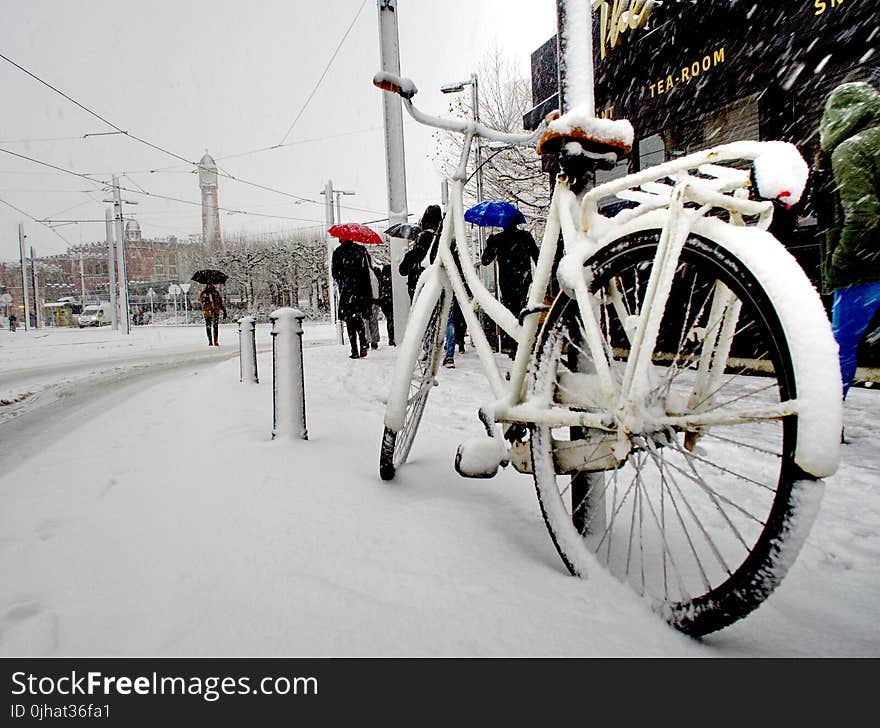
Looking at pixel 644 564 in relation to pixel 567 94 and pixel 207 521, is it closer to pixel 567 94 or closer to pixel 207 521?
pixel 207 521

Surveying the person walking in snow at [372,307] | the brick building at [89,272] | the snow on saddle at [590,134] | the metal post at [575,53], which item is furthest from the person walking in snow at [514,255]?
the brick building at [89,272]

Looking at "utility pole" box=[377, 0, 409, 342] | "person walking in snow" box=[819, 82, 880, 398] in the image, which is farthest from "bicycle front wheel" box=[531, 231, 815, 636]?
"utility pole" box=[377, 0, 409, 342]

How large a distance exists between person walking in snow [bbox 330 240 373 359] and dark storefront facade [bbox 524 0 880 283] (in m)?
4.30

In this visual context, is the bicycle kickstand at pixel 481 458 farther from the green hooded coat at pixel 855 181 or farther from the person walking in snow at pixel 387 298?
the person walking in snow at pixel 387 298

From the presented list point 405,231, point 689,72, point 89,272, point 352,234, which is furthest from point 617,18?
point 89,272

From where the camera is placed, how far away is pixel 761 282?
1204mm

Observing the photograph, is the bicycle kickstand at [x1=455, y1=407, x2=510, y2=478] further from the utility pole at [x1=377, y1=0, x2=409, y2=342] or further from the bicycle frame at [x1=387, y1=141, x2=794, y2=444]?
the utility pole at [x1=377, y1=0, x2=409, y2=342]

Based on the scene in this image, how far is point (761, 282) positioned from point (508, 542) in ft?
3.87

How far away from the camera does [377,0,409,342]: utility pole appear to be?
9.08 meters

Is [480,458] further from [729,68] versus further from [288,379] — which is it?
[729,68]

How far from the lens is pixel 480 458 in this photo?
1936 mm

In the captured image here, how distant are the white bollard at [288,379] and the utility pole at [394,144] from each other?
549 centimetres
